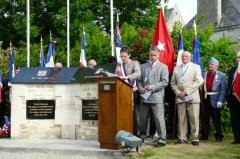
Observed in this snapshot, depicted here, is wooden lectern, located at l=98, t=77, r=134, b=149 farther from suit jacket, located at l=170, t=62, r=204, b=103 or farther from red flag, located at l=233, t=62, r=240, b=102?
red flag, located at l=233, t=62, r=240, b=102

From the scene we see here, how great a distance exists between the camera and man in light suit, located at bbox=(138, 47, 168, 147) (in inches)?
401

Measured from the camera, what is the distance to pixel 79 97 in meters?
11.5

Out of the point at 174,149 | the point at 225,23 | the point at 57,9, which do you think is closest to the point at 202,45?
the point at 174,149

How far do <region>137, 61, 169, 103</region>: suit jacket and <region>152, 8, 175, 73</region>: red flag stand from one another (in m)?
1.56

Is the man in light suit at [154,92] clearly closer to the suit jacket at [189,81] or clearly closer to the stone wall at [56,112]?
the suit jacket at [189,81]

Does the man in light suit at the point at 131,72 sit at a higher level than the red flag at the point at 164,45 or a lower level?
lower

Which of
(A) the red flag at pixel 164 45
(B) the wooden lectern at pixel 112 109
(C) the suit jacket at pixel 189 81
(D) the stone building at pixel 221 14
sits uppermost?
(D) the stone building at pixel 221 14

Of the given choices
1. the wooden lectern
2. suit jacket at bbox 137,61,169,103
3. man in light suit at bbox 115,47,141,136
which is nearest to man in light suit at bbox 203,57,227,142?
suit jacket at bbox 137,61,169,103

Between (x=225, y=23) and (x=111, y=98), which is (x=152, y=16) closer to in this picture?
(x=225, y=23)

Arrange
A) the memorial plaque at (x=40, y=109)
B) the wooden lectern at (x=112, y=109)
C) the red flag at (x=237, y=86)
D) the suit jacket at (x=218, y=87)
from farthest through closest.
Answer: the memorial plaque at (x=40, y=109) → the suit jacket at (x=218, y=87) → the red flag at (x=237, y=86) → the wooden lectern at (x=112, y=109)

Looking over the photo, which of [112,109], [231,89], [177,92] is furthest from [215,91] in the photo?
[112,109]

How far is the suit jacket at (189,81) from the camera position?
10.5 m

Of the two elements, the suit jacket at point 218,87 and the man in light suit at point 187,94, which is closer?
the man in light suit at point 187,94

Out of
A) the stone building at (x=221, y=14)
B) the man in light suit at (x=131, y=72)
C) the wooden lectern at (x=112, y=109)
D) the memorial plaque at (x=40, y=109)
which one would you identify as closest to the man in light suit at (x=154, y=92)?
the man in light suit at (x=131, y=72)
